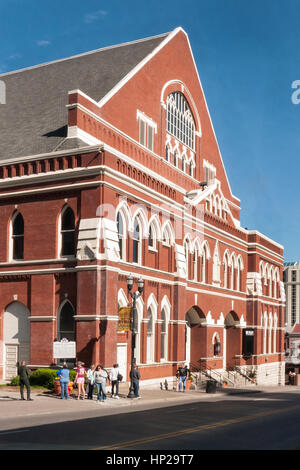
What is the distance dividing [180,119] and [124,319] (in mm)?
20550

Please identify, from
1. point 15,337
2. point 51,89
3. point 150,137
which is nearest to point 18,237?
point 15,337

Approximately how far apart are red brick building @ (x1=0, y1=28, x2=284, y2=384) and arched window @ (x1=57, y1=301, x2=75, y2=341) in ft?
0.19

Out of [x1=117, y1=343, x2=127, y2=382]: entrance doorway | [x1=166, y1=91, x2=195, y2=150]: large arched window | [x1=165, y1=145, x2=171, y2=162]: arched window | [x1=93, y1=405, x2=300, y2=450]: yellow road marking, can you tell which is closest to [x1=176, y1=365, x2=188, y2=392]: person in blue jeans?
[x1=117, y1=343, x2=127, y2=382]: entrance doorway

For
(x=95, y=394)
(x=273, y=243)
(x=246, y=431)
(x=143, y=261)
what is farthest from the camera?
(x=273, y=243)

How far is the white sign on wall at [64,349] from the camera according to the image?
27.0 m

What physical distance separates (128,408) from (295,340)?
116m

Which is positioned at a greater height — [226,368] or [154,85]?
[154,85]

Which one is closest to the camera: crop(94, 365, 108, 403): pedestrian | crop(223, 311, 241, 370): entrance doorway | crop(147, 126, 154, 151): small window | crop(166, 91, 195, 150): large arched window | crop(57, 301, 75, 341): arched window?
crop(94, 365, 108, 403): pedestrian

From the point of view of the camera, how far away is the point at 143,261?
33.6 metres

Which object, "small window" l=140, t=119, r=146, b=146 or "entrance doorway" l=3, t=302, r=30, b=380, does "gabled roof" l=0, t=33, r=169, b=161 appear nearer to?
"small window" l=140, t=119, r=146, b=146

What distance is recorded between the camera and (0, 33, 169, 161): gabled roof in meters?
34.4

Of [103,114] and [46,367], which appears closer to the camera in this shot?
[46,367]
